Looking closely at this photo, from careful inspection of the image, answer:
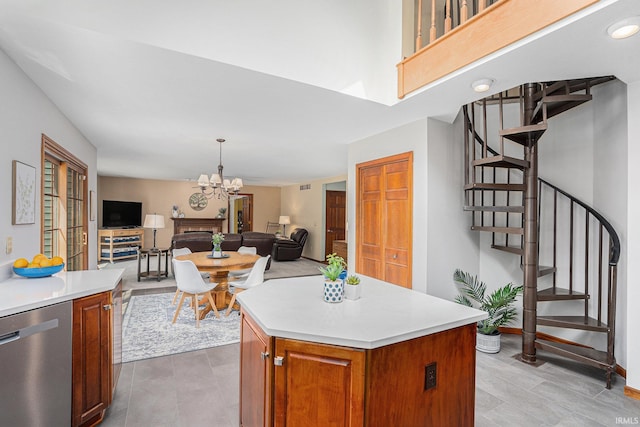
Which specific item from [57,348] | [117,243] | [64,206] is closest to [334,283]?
[57,348]

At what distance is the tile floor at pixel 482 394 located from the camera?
7.10 feet

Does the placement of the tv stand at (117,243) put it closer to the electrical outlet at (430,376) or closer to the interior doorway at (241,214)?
the interior doorway at (241,214)

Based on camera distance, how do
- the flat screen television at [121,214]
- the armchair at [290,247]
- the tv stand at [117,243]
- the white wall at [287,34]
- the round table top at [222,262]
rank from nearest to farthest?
the white wall at [287,34]
the round table top at [222,262]
the tv stand at [117,243]
the flat screen television at [121,214]
the armchair at [290,247]

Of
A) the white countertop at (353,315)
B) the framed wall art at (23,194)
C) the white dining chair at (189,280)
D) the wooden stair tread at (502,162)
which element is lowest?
the white dining chair at (189,280)

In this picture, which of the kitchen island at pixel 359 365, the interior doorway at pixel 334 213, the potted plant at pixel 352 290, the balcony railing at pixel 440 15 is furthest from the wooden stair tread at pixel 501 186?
the interior doorway at pixel 334 213

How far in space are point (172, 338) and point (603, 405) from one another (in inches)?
151

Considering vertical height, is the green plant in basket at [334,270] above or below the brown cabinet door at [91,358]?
above

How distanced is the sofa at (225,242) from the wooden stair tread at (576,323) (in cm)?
559

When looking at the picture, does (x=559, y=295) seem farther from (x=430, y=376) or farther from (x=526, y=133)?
(x=430, y=376)

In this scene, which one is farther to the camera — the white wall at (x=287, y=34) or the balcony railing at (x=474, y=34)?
the white wall at (x=287, y=34)

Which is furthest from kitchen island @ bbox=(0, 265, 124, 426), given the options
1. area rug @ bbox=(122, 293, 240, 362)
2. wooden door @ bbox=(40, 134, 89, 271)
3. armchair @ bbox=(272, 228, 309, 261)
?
armchair @ bbox=(272, 228, 309, 261)

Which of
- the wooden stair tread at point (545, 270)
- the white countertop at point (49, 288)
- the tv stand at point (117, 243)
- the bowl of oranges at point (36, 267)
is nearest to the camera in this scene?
the white countertop at point (49, 288)

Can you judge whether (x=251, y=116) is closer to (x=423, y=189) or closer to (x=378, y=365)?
(x=423, y=189)

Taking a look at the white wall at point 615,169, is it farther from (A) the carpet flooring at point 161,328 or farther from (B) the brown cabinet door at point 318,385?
(A) the carpet flooring at point 161,328
